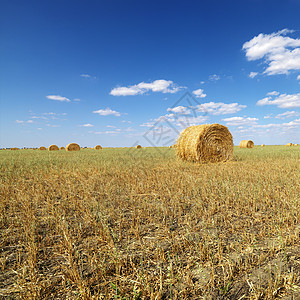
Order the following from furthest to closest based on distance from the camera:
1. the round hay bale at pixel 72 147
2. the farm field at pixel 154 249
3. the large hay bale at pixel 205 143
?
the round hay bale at pixel 72 147 → the large hay bale at pixel 205 143 → the farm field at pixel 154 249

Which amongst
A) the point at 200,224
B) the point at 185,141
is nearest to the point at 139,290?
the point at 200,224

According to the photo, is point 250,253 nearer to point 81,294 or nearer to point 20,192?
point 81,294

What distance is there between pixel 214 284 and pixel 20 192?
4.76m

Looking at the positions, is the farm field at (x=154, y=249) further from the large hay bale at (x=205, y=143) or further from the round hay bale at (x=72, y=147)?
the round hay bale at (x=72, y=147)

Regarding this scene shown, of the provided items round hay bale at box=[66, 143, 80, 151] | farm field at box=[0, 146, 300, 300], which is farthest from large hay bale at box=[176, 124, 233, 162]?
round hay bale at box=[66, 143, 80, 151]

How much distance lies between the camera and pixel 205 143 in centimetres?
1028

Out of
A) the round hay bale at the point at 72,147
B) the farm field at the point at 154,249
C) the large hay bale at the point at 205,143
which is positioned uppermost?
the round hay bale at the point at 72,147

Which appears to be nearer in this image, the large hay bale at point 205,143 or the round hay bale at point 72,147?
the large hay bale at point 205,143

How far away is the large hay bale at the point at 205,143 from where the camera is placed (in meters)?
10.1

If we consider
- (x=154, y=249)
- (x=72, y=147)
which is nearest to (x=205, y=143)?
(x=154, y=249)

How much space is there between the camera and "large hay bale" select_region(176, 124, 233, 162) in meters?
10.1

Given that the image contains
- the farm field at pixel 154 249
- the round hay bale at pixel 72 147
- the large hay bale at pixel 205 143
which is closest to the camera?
the farm field at pixel 154 249

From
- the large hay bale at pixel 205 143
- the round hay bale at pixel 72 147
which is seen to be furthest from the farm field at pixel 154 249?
the round hay bale at pixel 72 147

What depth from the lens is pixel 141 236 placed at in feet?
8.84
